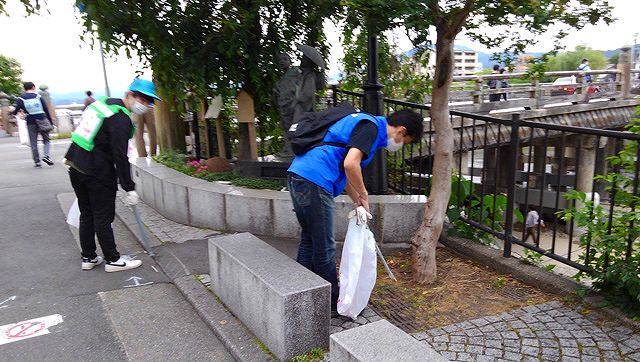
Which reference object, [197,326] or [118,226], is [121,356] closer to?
[197,326]

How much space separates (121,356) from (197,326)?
1.83 feet

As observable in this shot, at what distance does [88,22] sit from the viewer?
5.46 meters

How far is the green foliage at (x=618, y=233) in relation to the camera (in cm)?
323

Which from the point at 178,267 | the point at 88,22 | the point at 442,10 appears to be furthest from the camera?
the point at 88,22

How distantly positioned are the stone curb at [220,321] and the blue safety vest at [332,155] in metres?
1.14

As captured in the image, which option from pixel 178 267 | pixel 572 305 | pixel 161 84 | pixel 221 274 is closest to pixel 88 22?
pixel 161 84

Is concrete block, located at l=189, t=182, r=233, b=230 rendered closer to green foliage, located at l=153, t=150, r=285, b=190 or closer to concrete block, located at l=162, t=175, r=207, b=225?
concrete block, located at l=162, t=175, r=207, b=225

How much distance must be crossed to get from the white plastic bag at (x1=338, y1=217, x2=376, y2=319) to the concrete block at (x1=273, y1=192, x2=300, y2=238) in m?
1.89

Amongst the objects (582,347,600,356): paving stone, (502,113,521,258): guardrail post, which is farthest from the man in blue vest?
(582,347,600,356): paving stone

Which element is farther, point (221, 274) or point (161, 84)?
point (161, 84)

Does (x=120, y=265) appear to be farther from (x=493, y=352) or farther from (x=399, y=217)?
(x=493, y=352)

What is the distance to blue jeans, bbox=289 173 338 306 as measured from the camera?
127 inches

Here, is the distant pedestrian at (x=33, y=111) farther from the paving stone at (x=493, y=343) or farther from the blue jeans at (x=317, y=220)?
the paving stone at (x=493, y=343)

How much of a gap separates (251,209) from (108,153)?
1.63m
